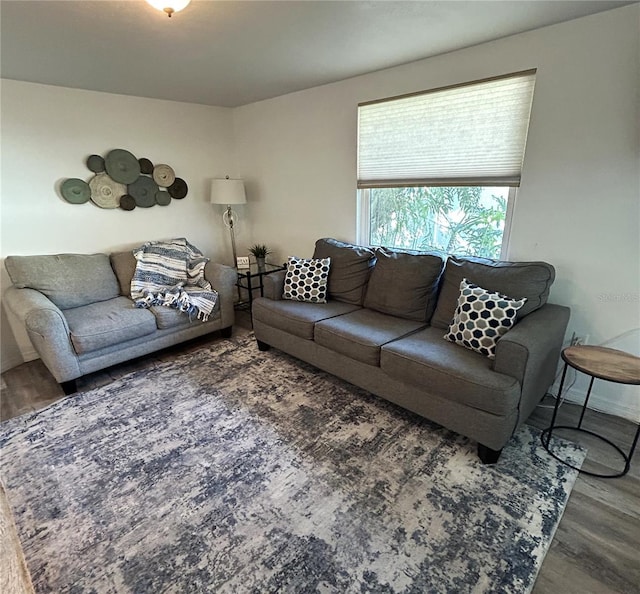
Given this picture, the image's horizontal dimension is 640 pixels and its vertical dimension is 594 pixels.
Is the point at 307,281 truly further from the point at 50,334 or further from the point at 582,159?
the point at 582,159

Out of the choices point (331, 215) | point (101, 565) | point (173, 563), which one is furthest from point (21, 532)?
point (331, 215)

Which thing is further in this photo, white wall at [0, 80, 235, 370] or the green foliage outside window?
white wall at [0, 80, 235, 370]

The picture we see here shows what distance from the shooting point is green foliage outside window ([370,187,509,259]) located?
259 centimetres

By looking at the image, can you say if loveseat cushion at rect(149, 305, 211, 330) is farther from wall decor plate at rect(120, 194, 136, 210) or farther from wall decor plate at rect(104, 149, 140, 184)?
wall decor plate at rect(104, 149, 140, 184)

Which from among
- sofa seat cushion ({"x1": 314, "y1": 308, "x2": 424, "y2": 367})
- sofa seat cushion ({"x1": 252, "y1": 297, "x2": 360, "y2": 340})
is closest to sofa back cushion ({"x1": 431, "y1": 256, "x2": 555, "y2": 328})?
sofa seat cushion ({"x1": 314, "y1": 308, "x2": 424, "y2": 367})

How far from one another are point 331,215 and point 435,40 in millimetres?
1645

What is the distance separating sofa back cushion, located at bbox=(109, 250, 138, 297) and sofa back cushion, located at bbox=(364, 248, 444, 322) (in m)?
2.29

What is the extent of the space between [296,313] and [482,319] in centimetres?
133

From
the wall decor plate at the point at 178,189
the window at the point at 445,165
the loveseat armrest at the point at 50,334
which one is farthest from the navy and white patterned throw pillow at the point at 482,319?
the wall decor plate at the point at 178,189

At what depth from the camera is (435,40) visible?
7.23 feet

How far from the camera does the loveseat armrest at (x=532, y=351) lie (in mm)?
1752

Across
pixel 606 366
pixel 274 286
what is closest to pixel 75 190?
pixel 274 286

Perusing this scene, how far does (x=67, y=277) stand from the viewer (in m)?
3.02

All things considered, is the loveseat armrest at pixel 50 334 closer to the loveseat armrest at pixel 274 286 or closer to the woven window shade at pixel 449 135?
the loveseat armrest at pixel 274 286
